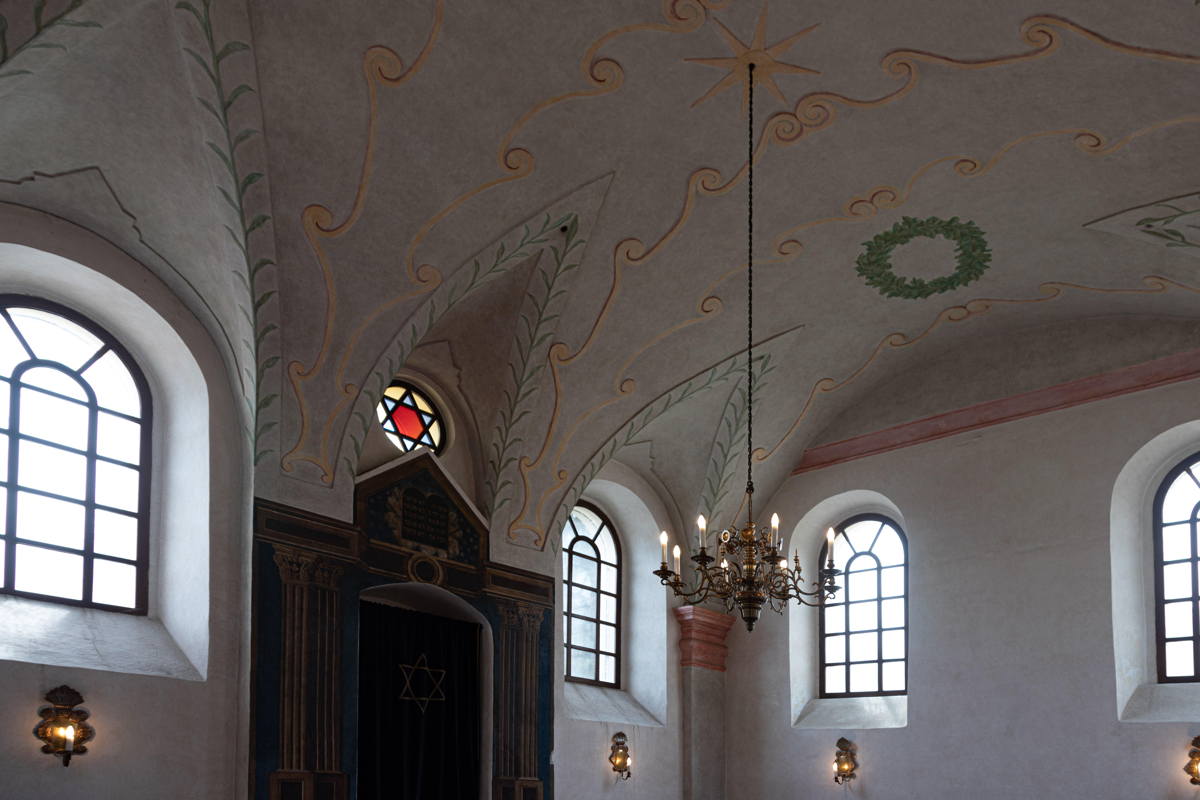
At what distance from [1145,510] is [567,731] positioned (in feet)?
16.5

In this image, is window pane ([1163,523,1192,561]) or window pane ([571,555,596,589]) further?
window pane ([571,555,596,589])

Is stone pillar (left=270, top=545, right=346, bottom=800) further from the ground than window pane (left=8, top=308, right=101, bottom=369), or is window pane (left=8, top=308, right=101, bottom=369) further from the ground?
window pane (left=8, top=308, right=101, bottom=369)

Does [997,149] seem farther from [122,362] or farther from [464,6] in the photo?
[122,362]

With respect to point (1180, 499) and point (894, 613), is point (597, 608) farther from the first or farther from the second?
point (1180, 499)

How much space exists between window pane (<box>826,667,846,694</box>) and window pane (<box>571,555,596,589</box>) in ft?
7.78

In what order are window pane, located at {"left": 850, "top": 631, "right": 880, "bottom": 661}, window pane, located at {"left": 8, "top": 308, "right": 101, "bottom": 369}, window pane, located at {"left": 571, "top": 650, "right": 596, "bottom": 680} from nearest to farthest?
window pane, located at {"left": 8, "top": 308, "right": 101, "bottom": 369} → window pane, located at {"left": 571, "top": 650, "right": 596, "bottom": 680} → window pane, located at {"left": 850, "top": 631, "right": 880, "bottom": 661}

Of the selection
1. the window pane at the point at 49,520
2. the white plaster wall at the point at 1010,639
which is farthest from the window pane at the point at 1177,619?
the window pane at the point at 49,520

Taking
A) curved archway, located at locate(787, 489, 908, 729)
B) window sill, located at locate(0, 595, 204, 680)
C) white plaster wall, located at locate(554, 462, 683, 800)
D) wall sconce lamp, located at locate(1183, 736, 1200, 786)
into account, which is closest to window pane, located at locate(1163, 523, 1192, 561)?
wall sconce lamp, located at locate(1183, 736, 1200, 786)

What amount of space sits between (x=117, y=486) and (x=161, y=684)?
1.40 meters

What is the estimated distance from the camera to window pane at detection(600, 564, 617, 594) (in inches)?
452

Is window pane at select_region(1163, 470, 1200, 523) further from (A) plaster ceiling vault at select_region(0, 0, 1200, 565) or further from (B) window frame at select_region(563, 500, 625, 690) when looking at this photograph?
(B) window frame at select_region(563, 500, 625, 690)

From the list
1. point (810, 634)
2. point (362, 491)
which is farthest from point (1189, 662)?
point (362, 491)

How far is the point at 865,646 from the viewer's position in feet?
37.5

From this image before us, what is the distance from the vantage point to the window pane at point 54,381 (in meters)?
7.46
